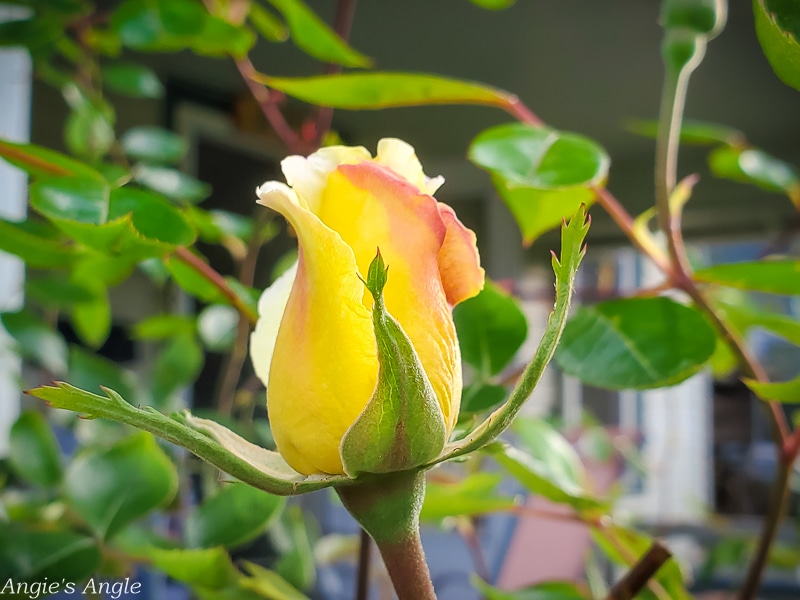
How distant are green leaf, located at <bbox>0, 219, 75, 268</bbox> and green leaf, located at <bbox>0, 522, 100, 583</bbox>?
0.11m

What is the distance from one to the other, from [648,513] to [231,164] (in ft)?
6.09

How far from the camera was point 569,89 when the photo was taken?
2330 mm

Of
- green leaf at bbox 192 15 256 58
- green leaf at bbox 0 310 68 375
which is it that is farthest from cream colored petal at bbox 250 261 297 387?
green leaf at bbox 0 310 68 375

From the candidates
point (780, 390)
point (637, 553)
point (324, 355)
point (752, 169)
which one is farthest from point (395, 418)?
point (752, 169)

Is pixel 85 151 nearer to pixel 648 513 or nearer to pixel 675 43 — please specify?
pixel 675 43

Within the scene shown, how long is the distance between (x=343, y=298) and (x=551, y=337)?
4 centimetres

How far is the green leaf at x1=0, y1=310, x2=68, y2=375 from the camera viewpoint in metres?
0.44

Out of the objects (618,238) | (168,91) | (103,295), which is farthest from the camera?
(618,238)

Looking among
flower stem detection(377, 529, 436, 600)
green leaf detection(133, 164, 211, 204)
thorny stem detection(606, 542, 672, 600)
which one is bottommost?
green leaf detection(133, 164, 211, 204)

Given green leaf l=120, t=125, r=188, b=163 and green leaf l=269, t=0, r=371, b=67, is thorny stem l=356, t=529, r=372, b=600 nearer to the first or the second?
green leaf l=269, t=0, r=371, b=67

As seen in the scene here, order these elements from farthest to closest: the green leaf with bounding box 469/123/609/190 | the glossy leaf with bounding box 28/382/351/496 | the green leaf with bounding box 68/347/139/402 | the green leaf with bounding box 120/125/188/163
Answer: the green leaf with bounding box 120/125/188/163, the green leaf with bounding box 68/347/139/402, the green leaf with bounding box 469/123/609/190, the glossy leaf with bounding box 28/382/351/496

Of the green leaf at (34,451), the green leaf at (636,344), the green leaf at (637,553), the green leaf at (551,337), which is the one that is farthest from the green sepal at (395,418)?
the green leaf at (34,451)

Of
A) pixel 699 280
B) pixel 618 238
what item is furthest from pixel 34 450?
pixel 618 238

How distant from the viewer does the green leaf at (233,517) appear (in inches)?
10.3
